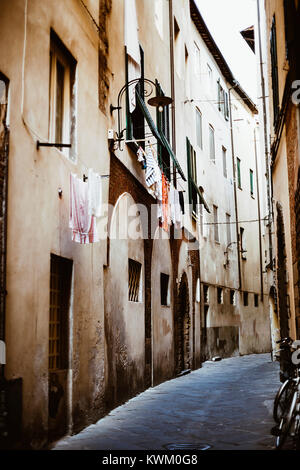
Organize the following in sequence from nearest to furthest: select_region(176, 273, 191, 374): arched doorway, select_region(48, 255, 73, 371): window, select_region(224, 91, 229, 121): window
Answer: select_region(48, 255, 73, 371): window < select_region(176, 273, 191, 374): arched doorway < select_region(224, 91, 229, 121): window

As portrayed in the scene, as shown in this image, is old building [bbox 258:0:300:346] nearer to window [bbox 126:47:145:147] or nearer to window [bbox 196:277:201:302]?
window [bbox 126:47:145:147]

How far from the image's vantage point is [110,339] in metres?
9.48

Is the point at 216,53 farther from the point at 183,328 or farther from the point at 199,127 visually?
the point at 183,328

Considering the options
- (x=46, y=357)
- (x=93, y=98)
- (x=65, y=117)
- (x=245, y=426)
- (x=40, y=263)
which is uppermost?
(x=93, y=98)

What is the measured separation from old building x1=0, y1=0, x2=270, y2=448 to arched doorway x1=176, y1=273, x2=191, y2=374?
0.05m

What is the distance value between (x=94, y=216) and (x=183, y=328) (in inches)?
363

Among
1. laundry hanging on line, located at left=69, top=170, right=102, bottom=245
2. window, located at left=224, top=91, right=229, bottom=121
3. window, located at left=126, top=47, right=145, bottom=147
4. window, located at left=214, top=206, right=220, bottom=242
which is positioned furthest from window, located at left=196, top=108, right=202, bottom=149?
laundry hanging on line, located at left=69, top=170, right=102, bottom=245

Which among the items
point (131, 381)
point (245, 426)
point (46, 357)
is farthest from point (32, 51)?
point (131, 381)

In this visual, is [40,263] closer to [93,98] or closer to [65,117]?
[65,117]

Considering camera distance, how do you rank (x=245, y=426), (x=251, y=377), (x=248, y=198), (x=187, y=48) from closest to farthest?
1. (x=245, y=426)
2. (x=251, y=377)
3. (x=187, y=48)
4. (x=248, y=198)

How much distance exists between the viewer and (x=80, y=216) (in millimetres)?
7602

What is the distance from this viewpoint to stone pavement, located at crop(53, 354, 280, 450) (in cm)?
693

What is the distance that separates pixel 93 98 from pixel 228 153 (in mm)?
18393

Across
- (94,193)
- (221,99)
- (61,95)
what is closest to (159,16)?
(61,95)
